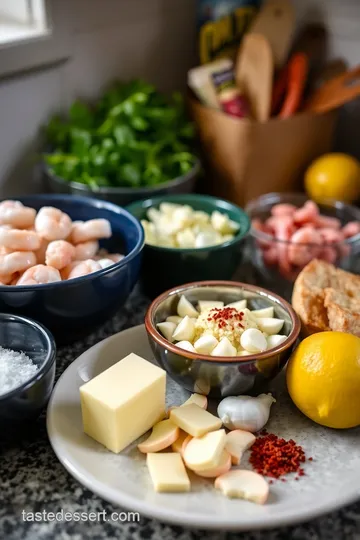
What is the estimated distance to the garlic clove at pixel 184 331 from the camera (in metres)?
0.96

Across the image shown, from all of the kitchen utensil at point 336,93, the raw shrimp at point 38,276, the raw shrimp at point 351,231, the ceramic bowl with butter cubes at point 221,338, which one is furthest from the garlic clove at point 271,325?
the kitchen utensil at point 336,93

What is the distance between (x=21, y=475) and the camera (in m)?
0.82

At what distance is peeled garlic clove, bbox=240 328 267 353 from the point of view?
0.92m

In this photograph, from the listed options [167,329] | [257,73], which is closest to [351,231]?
[257,73]

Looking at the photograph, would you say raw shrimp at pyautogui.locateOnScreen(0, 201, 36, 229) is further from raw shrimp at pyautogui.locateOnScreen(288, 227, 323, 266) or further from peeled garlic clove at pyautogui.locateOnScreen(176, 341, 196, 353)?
raw shrimp at pyautogui.locateOnScreen(288, 227, 323, 266)

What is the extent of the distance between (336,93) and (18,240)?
865mm

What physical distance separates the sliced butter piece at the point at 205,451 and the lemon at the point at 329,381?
0.45ft

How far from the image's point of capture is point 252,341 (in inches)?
36.2

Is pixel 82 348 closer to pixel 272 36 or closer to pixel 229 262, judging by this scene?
pixel 229 262

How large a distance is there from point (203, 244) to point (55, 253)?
294 mm

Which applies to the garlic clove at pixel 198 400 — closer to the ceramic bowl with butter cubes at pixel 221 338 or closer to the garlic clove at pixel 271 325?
the ceramic bowl with butter cubes at pixel 221 338

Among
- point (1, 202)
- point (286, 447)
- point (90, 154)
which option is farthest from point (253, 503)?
point (90, 154)

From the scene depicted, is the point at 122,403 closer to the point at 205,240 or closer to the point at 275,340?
the point at 275,340

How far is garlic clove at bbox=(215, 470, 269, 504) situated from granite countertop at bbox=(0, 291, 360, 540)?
5cm
